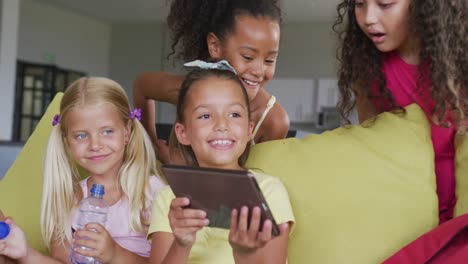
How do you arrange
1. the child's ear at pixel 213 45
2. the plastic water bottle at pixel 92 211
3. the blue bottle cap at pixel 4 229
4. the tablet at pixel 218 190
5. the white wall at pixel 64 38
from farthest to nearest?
the white wall at pixel 64 38 < the child's ear at pixel 213 45 < the plastic water bottle at pixel 92 211 < the blue bottle cap at pixel 4 229 < the tablet at pixel 218 190

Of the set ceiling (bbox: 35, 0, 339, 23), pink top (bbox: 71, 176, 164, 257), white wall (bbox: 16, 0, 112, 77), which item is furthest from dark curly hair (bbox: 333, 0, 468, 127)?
white wall (bbox: 16, 0, 112, 77)

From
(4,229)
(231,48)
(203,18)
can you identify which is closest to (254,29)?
(231,48)

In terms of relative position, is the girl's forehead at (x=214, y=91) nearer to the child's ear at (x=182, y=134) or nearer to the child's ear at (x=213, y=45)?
the child's ear at (x=182, y=134)

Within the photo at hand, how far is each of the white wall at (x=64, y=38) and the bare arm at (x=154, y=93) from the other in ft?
23.6

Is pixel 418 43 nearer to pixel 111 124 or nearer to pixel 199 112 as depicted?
pixel 199 112

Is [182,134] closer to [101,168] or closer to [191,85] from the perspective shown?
[191,85]

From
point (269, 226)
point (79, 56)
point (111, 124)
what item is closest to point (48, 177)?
point (111, 124)

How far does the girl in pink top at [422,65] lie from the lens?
5.09 ft

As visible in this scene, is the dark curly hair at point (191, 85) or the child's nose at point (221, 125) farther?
the dark curly hair at point (191, 85)

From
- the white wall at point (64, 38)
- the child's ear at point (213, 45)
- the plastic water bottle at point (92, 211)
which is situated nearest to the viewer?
the plastic water bottle at point (92, 211)

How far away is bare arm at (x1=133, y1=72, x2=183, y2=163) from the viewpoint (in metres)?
2.26

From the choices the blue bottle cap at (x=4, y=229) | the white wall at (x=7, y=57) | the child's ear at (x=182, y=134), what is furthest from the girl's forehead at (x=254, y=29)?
the white wall at (x=7, y=57)

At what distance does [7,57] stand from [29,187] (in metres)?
5.97

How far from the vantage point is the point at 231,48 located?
6.83 ft
